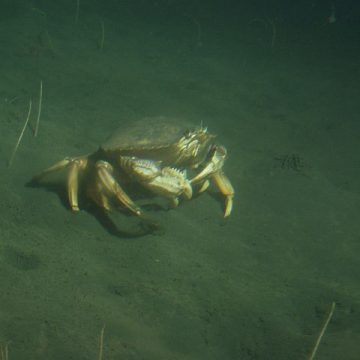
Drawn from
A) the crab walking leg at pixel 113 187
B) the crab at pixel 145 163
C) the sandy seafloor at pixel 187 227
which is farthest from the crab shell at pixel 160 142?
the sandy seafloor at pixel 187 227

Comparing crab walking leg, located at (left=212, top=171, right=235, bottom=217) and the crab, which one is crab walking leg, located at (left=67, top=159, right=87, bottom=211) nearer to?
the crab

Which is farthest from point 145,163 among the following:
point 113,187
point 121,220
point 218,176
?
point 218,176

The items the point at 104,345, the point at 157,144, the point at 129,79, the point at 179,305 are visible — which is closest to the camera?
the point at 104,345

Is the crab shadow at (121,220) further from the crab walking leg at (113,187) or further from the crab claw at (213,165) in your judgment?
the crab claw at (213,165)

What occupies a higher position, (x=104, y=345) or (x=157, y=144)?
(x=157, y=144)

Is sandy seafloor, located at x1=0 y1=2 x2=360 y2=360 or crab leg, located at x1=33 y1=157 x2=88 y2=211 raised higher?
crab leg, located at x1=33 y1=157 x2=88 y2=211

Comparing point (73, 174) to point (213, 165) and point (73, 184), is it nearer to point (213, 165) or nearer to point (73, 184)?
point (73, 184)

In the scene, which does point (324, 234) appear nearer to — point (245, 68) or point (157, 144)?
point (157, 144)

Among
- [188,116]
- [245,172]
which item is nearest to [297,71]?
[188,116]

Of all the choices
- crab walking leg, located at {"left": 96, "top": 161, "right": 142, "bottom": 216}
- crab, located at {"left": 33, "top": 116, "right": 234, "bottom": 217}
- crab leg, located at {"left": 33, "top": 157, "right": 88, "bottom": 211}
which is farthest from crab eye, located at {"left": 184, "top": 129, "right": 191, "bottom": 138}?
crab leg, located at {"left": 33, "top": 157, "right": 88, "bottom": 211}
